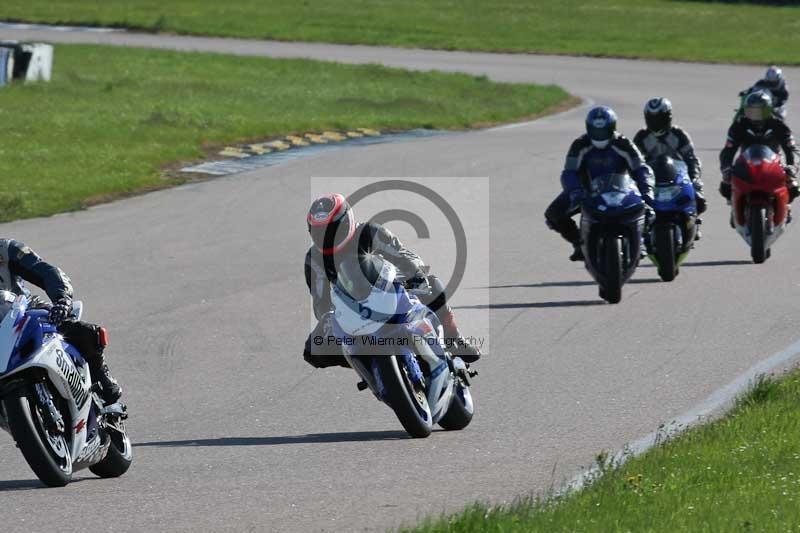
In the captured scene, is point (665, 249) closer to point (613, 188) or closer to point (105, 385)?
point (613, 188)

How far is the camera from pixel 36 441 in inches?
318

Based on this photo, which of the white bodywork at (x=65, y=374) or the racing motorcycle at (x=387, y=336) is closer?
the white bodywork at (x=65, y=374)

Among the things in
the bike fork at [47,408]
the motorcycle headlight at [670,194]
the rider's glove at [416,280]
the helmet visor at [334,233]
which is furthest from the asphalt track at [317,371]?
the helmet visor at [334,233]

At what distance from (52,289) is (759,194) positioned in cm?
955

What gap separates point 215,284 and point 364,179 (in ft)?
24.3

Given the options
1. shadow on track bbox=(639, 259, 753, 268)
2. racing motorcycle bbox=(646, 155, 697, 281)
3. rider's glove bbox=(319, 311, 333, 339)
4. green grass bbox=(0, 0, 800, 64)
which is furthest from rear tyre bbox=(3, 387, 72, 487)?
green grass bbox=(0, 0, 800, 64)

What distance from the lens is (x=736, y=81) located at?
37969mm

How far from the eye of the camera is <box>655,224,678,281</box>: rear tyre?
15.5 metres

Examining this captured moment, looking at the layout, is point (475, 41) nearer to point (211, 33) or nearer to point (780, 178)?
point (211, 33)

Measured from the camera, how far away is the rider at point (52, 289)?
27.5ft

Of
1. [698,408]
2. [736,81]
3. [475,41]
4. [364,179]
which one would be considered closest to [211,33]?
[475,41]

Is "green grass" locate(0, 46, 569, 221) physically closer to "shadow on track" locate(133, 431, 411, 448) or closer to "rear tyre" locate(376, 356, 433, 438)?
"shadow on track" locate(133, 431, 411, 448)

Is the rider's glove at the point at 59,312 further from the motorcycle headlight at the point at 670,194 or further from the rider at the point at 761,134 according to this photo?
the rider at the point at 761,134

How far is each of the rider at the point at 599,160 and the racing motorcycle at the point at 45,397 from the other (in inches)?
272
